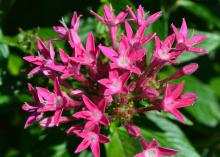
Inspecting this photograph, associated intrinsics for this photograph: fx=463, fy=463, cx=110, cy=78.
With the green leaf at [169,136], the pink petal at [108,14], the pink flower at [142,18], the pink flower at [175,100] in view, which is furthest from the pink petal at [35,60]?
the green leaf at [169,136]

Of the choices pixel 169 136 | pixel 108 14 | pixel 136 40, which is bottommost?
pixel 169 136

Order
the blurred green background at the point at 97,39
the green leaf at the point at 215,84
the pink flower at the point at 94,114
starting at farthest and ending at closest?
the green leaf at the point at 215,84 → the blurred green background at the point at 97,39 → the pink flower at the point at 94,114

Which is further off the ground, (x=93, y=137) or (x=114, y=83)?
(x=114, y=83)

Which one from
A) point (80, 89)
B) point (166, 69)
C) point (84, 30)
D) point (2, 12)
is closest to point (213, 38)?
point (166, 69)

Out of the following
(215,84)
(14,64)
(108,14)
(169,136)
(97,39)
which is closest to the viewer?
(108,14)

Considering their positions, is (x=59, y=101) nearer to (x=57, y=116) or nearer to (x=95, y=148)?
(x=57, y=116)

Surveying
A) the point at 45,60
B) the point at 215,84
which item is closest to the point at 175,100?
the point at 45,60

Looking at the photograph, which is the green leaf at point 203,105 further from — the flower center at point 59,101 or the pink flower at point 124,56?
the flower center at point 59,101
